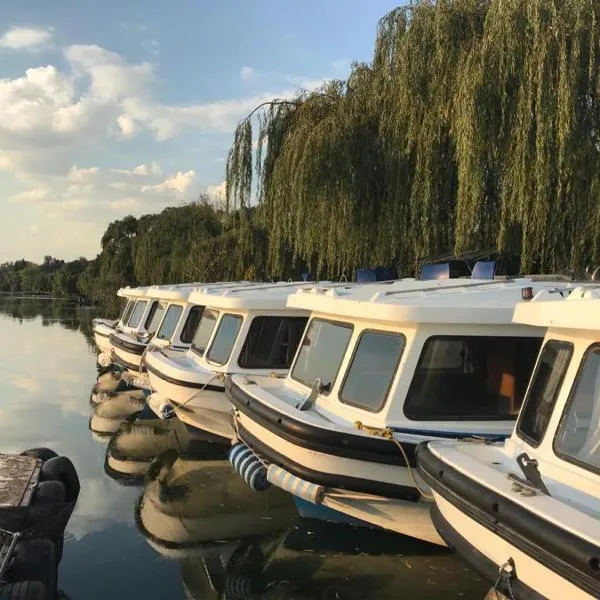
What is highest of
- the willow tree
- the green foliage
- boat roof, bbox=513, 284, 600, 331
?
the willow tree

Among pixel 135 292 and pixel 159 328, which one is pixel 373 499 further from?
pixel 135 292

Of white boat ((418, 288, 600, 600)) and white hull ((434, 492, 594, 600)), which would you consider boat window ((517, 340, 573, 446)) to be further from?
white hull ((434, 492, 594, 600))

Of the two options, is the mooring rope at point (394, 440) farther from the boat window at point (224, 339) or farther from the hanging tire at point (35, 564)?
the boat window at point (224, 339)

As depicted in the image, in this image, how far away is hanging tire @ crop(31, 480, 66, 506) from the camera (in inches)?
225

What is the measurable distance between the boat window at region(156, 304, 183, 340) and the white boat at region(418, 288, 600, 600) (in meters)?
8.92

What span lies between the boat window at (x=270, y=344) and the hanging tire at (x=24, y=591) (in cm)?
478

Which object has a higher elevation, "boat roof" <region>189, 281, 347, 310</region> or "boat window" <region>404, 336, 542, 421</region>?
"boat roof" <region>189, 281, 347, 310</region>

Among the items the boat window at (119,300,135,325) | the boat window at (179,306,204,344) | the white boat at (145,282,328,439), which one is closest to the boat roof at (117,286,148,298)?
the boat window at (119,300,135,325)

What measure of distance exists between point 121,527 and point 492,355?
156 inches

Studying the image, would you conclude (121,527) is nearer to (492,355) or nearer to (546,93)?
(492,355)

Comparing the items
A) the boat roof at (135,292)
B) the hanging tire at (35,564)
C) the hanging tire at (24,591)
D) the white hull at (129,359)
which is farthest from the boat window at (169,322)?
the hanging tire at (24,591)

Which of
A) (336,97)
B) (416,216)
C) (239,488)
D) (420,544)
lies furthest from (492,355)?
(336,97)

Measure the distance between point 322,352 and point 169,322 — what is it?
684 centimetres

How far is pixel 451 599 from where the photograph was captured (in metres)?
5.36
